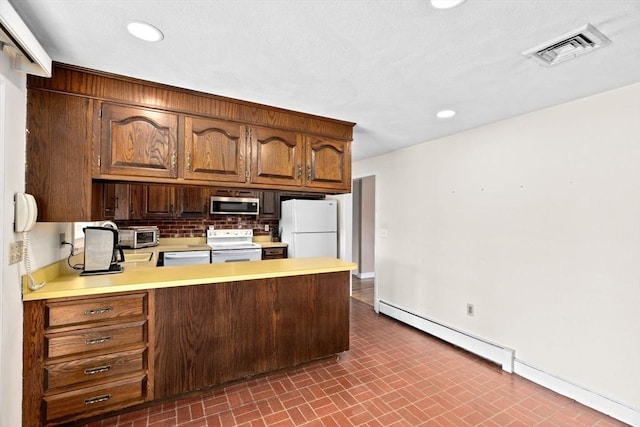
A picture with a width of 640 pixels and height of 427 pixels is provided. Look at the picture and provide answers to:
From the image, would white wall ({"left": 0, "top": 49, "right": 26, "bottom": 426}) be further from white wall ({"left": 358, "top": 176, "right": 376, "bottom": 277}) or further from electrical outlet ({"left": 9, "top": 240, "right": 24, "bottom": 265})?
white wall ({"left": 358, "top": 176, "right": 376, "bottom": 277})

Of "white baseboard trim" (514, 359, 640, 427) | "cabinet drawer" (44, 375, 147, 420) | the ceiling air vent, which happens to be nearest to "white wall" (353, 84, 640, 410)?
"white baseboard trim" (514, 359, 640, 427)

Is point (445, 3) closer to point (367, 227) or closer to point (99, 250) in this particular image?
point (99, 250)

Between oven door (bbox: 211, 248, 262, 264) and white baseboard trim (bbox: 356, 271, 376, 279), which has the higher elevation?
oven door (bbox: 211, 248, 262, 264)

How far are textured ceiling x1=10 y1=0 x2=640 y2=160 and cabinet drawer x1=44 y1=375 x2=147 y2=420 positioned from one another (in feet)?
6.91

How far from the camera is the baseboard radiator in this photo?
203 centimetres

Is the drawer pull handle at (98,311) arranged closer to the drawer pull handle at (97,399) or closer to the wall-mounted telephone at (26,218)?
the wall-mounted telephone at (26,218)

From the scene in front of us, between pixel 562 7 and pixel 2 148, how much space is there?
276 cm

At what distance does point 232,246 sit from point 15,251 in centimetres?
297

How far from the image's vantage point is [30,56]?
4.83ft

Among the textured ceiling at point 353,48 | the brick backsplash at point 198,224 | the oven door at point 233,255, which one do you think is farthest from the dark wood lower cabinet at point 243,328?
the brick backsplash at point 198,224

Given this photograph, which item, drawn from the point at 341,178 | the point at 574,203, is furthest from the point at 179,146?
the point at 574,203

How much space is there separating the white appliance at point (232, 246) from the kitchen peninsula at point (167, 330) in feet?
5.81

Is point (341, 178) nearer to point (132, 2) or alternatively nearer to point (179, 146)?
point (179, 146)

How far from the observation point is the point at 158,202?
14.1 ft
